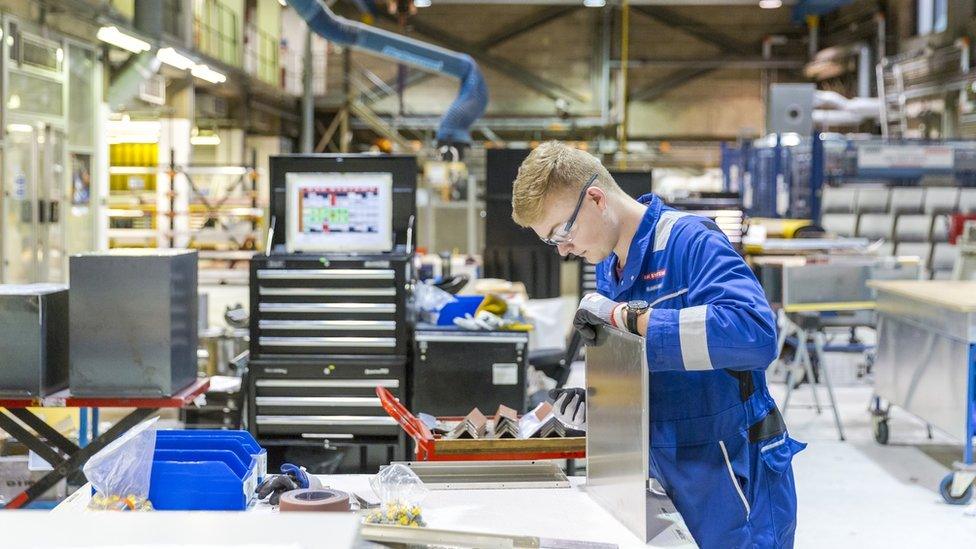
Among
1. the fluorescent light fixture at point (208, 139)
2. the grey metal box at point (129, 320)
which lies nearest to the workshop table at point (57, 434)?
the grey metal box at point (129, 320)

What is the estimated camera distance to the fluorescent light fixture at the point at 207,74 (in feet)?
44.6

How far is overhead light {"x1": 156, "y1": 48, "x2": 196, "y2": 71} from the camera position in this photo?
1198 cm

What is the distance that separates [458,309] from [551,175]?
2.67m

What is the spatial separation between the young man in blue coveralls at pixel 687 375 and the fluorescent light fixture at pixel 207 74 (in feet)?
40.8

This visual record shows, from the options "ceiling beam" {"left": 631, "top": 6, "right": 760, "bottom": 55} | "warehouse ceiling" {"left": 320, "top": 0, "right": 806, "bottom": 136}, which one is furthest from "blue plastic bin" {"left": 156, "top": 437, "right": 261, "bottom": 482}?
"ceiling beam" {"left": 631, "top": 6, "right": 760, "bottom": 55}

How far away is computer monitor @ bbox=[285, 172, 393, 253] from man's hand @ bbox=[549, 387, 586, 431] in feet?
6.73

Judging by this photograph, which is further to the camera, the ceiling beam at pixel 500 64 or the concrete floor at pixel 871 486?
the ceiling beam at pixel 500 64

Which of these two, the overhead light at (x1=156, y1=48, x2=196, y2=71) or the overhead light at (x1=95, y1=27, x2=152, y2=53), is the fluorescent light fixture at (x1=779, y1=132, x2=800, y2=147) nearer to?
the overhead light at (x1=156, y1=48, x2=196, y2=71)

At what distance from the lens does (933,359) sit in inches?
201

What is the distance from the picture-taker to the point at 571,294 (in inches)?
523

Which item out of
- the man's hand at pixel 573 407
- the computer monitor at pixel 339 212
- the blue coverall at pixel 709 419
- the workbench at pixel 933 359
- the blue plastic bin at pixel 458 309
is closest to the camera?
the blue coverall at pixel 709 419

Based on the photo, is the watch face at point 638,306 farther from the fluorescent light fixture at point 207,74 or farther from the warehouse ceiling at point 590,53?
the warehouse ceiling at point 590,53

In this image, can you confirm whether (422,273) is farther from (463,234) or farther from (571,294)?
(571,294)

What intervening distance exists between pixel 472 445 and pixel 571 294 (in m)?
10.9
